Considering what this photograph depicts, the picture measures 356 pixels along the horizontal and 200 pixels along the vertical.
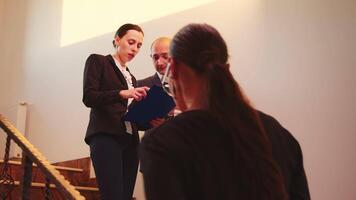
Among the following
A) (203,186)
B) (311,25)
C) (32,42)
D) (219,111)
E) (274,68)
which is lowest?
(203,186)

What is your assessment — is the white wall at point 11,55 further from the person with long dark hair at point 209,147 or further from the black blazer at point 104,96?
the person with long dark hair at point 209,147

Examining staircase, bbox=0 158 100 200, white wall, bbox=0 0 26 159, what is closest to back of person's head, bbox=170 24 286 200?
staircase, bbox=0 158 100 200

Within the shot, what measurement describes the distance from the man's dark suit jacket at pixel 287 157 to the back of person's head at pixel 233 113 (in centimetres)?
6

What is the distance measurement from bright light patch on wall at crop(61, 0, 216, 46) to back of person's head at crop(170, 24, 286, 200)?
3.12 m

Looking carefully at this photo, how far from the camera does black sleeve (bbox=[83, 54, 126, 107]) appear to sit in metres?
2.51

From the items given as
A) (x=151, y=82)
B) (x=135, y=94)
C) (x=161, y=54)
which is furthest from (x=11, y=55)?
(x=135, y=94)

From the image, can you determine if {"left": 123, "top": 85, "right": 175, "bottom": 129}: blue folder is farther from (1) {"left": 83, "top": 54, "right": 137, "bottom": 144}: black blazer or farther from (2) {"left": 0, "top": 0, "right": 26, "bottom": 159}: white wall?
(2) {"left": 0, "top": 0, "right": 26, "bottom": 159}: white wall

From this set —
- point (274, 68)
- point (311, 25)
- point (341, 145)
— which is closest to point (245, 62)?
point (274, 68)

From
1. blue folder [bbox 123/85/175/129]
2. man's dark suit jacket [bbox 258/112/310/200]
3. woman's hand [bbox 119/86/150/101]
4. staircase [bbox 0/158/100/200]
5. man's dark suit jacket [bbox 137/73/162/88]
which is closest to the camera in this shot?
man's dark suit jacket [bbox 258/112/310/200]

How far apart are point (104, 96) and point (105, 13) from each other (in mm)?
2676

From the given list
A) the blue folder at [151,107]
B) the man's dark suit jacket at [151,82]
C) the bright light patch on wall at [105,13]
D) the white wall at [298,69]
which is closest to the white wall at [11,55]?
the bright light patch on wall at [105,13]

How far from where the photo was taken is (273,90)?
11.5 ft

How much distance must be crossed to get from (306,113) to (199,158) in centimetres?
249

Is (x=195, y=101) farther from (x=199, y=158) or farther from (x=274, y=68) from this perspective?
(x=274, y=68)
